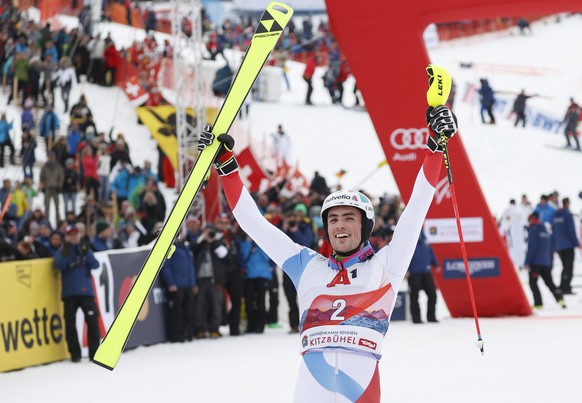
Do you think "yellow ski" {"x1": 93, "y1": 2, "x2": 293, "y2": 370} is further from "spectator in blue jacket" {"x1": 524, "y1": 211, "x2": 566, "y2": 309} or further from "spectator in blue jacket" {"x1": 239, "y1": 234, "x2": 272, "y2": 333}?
"spectator in blue jacket" {"x1": 524, "y1": 211, "x2": 566, "y2": 309}

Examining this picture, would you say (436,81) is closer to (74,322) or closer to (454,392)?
(454,392)

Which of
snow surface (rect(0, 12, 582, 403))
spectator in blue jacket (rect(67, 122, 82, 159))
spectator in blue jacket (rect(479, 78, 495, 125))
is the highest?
spectator in blue jacket (rect(479, 78, 495, 125))

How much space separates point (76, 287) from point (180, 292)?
222 centimetres

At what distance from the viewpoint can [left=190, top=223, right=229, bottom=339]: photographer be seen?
14.2 m

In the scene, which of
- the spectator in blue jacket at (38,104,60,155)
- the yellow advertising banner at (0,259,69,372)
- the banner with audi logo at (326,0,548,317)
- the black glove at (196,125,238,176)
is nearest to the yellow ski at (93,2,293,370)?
the black glove at (196,125,238,176)

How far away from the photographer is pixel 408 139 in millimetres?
14211

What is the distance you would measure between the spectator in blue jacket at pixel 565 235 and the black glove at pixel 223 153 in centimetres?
1237

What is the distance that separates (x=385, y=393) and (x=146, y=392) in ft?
6.95

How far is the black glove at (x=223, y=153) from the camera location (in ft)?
17.3

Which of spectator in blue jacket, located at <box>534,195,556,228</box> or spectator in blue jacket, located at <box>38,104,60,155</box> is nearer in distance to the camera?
spectator in blue jacket, located at <box>534,195,556,228</box>

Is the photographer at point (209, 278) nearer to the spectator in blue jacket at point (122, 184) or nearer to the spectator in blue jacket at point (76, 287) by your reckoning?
the spectator in blue jacket at point (76, 287)

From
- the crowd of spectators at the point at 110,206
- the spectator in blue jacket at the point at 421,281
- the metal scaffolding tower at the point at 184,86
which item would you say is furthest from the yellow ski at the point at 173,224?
the metal scaffolding tower at the point at 184,86

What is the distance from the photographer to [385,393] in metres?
9.37

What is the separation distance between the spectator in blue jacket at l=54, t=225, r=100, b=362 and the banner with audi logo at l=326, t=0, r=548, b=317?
438 cm
